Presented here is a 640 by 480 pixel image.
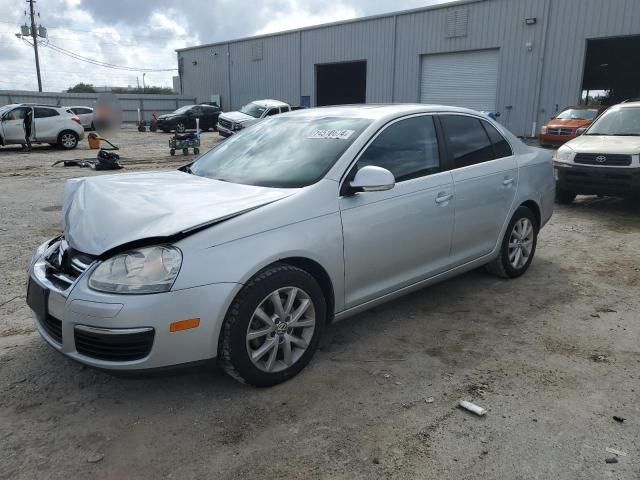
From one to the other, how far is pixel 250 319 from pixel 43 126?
→ 59.3ft

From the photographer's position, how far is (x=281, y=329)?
3006mm

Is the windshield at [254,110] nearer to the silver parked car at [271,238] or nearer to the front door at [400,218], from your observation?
the silver parked car at [271,238]

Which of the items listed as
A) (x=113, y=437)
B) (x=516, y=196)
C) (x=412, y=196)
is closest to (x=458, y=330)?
(x=412, y=196)

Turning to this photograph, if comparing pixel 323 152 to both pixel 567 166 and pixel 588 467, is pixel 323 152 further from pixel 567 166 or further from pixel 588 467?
pixel 567 166

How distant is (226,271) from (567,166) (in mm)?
7162

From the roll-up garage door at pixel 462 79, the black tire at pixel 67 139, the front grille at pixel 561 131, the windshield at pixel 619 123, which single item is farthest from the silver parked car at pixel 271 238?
the roll-up garage door at pixel 462 79

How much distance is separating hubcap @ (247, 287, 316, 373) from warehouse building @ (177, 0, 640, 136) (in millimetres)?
21789

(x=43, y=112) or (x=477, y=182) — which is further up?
(x=43, y=112)

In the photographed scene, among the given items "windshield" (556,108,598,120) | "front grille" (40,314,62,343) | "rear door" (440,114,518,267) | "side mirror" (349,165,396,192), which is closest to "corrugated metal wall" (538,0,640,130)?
"windshield" (556,108,598,120)

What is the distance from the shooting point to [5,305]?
428 centimetres

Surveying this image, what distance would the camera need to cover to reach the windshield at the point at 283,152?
3.41 m

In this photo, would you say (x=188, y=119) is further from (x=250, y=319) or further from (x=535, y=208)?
(x=250, y=319)

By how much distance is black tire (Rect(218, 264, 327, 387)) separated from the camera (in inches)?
109

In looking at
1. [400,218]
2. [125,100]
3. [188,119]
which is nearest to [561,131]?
[400,218]
